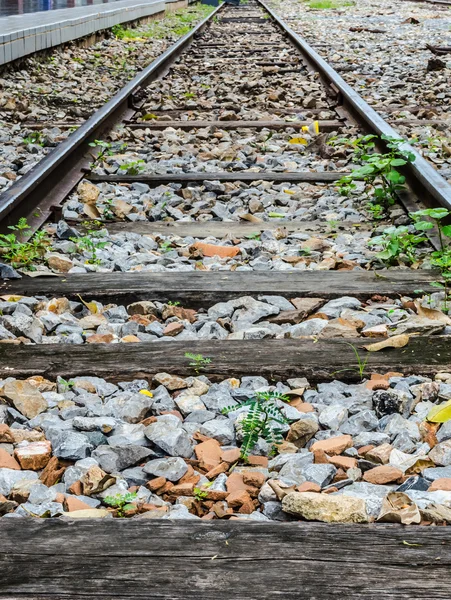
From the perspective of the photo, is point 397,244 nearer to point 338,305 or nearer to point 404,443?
point 338,305

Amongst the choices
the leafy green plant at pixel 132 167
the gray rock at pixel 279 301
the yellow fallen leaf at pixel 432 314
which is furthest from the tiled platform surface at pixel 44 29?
the yellow fallen leaf at pixel 432 314

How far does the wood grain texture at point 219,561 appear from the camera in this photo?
119cm

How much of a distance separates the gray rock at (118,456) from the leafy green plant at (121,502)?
0.51 feet

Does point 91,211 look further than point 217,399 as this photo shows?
Yes

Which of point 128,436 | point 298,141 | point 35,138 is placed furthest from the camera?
point 35,138

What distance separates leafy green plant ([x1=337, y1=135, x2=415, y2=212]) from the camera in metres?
3.88

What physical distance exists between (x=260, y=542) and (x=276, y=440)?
1.77ft

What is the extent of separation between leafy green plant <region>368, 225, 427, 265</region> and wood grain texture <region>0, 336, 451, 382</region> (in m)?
0.81

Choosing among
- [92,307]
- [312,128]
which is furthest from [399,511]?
[312,128]

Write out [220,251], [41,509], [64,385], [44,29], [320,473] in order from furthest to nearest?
[44,29] < [220,251] < [64,385] < [320,473] < [41,509]

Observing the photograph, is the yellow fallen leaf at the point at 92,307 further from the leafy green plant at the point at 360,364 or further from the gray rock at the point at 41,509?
the gray rock at the point at 41,509

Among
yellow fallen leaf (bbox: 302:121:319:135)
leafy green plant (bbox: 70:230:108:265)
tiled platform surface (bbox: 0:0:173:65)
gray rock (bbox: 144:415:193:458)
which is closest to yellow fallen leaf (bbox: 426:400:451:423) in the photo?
gray rock (bbox: 144:415:193:458)

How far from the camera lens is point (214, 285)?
2812mm

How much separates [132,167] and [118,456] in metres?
3.03
